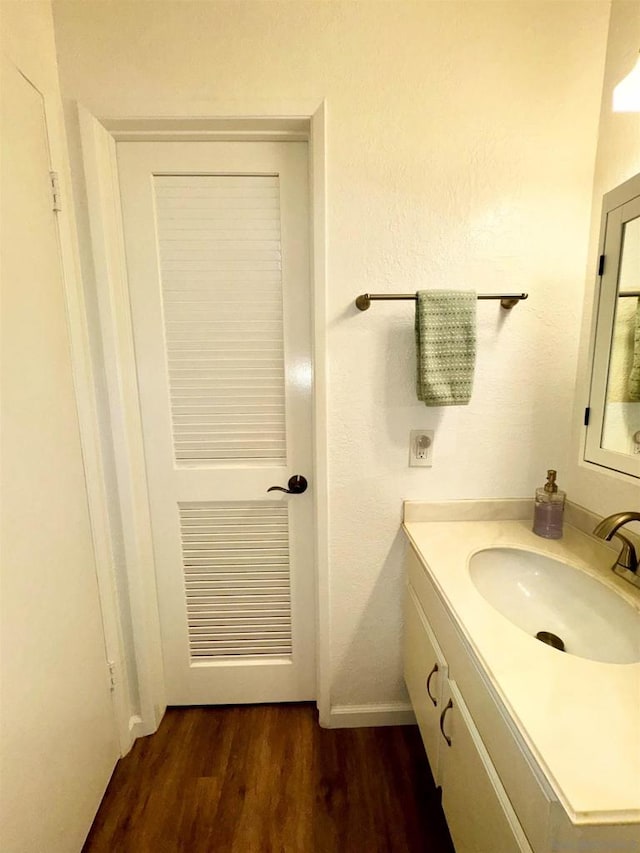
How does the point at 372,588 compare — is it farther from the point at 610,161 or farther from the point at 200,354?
the point at 610,161

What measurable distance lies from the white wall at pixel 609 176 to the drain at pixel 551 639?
1.32ft

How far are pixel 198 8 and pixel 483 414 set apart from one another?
1.49 metres

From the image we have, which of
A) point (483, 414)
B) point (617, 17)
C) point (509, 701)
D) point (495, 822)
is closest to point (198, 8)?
point (617, 17)

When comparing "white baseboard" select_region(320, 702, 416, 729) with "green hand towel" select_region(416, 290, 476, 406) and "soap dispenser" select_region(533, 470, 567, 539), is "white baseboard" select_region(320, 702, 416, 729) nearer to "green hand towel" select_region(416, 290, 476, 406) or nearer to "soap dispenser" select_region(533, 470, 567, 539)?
"soap dispenser" select_region(533, 470, 567, 539)

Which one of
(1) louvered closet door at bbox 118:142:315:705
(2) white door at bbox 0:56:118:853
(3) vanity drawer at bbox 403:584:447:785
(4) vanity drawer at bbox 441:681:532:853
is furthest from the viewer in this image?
(1) louvered closet door at bbox 118:142:315:705

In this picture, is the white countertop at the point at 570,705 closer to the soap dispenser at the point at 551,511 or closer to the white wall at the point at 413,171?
the soap dispenser at the point at 551,511

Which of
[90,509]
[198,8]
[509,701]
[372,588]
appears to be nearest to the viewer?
[509,701]

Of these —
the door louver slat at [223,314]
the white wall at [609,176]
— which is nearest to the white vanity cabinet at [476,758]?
the white wall at [609,176]

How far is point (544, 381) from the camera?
1.21 meters

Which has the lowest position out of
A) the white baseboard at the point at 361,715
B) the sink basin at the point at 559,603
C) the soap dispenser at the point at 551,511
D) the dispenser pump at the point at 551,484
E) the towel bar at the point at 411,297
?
the white baseboard at the point at 361,715

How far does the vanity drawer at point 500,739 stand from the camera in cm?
53

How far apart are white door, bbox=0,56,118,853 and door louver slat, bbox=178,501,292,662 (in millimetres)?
351

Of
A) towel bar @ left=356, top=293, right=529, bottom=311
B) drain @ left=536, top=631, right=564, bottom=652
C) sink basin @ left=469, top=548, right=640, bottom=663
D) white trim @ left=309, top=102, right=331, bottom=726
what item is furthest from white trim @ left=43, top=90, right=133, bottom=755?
drain @ left=536, top=631, right=564, bottom=652

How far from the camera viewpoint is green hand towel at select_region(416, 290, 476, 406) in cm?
106
